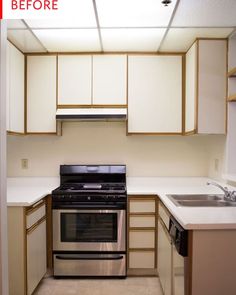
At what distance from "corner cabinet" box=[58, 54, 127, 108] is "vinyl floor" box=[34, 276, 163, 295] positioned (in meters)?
1.78

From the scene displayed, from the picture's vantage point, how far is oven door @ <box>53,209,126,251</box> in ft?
8.79

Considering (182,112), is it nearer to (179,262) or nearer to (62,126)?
(62,126)

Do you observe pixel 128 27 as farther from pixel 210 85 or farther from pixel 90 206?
pixel 90 206

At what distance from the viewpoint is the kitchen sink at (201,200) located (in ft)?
7.41

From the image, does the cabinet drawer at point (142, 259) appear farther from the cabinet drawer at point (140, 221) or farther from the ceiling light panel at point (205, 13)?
the ceiling light panel at point (205, 13)

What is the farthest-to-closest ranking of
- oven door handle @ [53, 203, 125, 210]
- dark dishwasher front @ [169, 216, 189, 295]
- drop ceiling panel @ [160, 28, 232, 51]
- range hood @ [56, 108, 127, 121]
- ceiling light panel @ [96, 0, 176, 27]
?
range hood @ [56, 108, 127, 121] < oven door handle @ [53, 203, 125, 210] < drop ceiling panel @ [160, 28, 232, 51] < ceiling light panel @ [96, 0, 176, 27] < dark dishwasher front @ [169, 216, 189, 295]

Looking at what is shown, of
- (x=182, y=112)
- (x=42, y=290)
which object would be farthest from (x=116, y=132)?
(x=42, y=290)

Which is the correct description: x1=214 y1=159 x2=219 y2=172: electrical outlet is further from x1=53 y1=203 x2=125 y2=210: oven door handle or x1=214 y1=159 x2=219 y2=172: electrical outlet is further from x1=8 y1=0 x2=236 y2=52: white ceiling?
x1=8 y1=0 x2=236 y2=52: white ceiling

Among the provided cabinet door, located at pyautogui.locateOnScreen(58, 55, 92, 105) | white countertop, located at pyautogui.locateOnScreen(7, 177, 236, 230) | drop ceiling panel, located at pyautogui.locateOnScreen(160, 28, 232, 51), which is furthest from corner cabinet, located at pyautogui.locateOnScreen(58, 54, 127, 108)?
white countertop, located at pyautogui.locateOnScreen(7, 177, 236, 230)

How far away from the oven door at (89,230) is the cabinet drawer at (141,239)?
0.08 metres

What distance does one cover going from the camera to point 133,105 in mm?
2945

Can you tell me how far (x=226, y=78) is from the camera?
2.60 m

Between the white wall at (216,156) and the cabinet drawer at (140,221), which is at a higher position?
the white wall at (216,156)

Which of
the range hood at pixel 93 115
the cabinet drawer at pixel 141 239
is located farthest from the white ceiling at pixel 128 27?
the cabinet drawer at pixel 141 239
